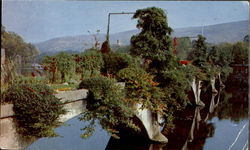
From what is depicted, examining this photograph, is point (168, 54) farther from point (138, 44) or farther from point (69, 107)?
point (69, 107)

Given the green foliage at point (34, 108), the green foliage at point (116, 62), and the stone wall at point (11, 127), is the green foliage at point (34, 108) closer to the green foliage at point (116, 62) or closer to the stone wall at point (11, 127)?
the stone wall at point (11, 127)

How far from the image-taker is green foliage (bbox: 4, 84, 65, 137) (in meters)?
2.66

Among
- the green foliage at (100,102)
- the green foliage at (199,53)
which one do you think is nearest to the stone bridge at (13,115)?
the green foliage at (100,102)

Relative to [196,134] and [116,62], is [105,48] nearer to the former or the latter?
[116,62]

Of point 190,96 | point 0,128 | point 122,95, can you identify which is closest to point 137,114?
point 122,95

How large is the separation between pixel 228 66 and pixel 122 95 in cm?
257

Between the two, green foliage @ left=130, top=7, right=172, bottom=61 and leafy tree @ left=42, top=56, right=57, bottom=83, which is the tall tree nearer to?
green foliage @ left=130, top=7, right=172, bottom=61

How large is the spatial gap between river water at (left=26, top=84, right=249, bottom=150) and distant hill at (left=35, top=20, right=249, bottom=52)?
937 mm

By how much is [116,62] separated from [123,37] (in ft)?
1.43

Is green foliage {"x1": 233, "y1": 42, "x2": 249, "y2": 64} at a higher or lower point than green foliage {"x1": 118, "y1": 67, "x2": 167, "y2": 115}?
higher

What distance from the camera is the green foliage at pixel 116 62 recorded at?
5.40m

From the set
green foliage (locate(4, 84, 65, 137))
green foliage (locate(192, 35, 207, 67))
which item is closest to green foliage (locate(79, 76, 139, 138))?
green foliage (locate(4, 84, 65, 137))

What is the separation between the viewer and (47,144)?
3.79 metres

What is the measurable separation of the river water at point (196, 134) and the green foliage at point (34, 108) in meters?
0.70
